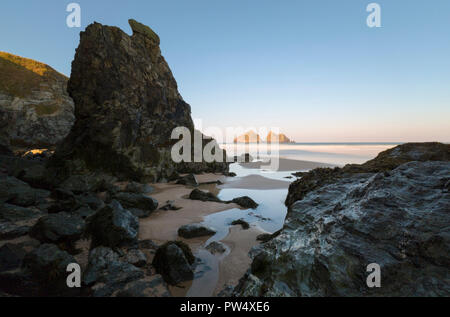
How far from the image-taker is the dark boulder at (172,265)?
185 inches

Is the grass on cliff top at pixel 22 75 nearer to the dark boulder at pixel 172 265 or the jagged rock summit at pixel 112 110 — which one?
the jagged rock summit at pixel 112 110

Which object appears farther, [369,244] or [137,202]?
[137,202]

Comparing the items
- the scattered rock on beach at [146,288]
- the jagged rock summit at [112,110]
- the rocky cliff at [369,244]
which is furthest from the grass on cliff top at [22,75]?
the rocky cliff at [369,244]

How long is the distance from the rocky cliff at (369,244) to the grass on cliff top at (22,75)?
70.0 m

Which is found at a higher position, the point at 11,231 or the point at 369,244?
the point at 369,244

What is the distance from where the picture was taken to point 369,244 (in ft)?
8.84

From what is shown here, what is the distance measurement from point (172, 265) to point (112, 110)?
47.1 feet

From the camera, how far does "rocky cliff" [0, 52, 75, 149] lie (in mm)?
42562

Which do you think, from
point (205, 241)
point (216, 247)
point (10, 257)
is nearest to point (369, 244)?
point (216, 247)

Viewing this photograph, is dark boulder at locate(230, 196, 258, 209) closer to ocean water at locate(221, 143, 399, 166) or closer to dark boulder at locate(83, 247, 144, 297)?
dark boulder at locate(83, 247, 144, 297)

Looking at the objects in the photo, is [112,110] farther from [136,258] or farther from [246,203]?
[136,258]

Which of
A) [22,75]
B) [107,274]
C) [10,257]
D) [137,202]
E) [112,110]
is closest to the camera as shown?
[107,274]

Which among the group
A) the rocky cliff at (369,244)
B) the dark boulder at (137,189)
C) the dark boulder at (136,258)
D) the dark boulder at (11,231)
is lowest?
the dark boulder at (136,258)
